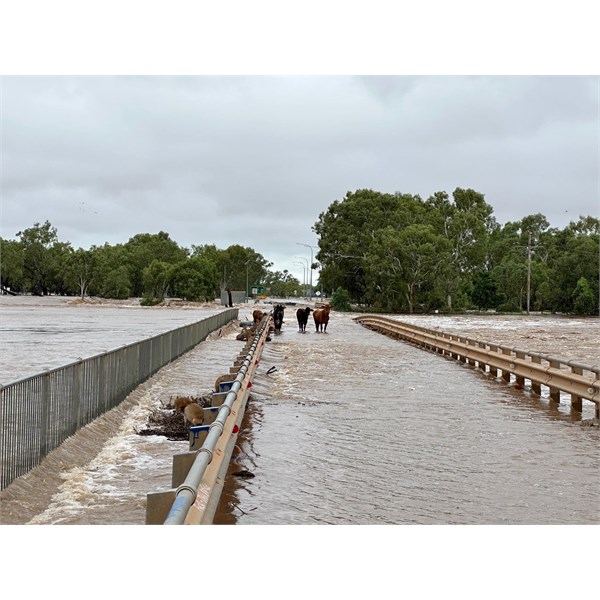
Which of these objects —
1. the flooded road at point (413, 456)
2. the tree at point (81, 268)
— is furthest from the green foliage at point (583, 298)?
the tree at point (81, 268)

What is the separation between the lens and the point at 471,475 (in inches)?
400

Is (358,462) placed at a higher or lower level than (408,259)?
lower

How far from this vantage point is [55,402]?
432 inches

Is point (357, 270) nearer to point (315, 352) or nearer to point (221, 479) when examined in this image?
point (315, 352)

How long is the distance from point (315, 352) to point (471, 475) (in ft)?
68.5

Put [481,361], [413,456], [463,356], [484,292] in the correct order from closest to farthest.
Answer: [413,456], [481,361], [463,356], [484,292]

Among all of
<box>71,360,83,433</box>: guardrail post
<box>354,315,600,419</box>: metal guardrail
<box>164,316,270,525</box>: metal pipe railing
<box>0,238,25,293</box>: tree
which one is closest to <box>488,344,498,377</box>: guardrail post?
<box>354,315,600,419</box>: metal guardrail

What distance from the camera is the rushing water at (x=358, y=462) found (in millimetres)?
8461

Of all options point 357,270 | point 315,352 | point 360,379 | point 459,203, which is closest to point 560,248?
point 459,203

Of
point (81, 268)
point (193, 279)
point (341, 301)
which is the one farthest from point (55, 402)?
point (81, 268)

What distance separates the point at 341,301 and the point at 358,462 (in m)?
98.6

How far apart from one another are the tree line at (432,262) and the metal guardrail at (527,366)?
62.8 meters

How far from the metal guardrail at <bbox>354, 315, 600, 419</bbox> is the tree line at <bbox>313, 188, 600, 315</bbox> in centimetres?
6275

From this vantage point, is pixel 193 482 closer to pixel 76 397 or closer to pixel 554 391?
pixel 76 397
